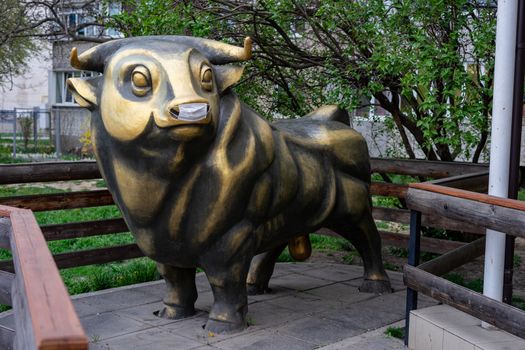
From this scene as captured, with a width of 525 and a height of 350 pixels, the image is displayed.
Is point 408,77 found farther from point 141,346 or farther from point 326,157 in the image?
point 141,346

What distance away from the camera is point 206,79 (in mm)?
4285

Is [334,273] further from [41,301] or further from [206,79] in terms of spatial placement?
[41,301]

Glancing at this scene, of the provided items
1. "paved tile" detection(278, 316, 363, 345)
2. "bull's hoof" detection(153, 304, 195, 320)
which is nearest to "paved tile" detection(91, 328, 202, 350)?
"bull's hoof" detection(153, 304, 195, 320)

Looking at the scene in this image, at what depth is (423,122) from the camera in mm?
5902

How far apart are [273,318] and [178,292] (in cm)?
70

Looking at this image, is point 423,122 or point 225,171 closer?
point 225,171

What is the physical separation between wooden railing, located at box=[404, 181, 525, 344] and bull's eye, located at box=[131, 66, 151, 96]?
1.78 m

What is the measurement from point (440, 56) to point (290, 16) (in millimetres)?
1932

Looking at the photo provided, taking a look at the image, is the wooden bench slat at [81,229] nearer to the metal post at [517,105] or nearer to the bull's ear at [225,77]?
the bull's ear at [225,77]

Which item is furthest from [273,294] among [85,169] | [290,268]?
[85,169]

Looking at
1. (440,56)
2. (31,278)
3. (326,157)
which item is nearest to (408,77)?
(440,56)

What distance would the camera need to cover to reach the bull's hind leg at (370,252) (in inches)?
232

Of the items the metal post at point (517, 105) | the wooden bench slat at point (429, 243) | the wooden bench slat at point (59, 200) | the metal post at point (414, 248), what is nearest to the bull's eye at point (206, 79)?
the metal post at point (414, 248)

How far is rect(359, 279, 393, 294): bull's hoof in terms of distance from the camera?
5980mm
